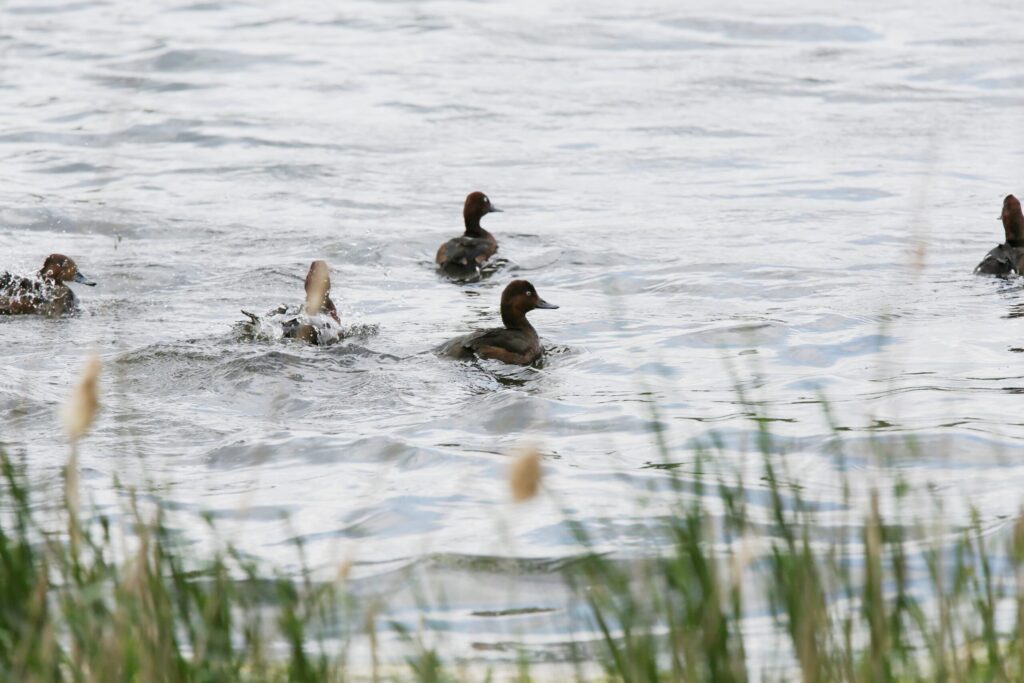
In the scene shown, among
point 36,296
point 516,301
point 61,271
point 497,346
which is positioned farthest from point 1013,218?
point 36,296

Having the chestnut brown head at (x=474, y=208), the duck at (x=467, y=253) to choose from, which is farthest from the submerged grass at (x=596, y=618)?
the chestnut brown head at (x=474, y=208)

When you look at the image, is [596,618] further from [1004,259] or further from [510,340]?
[1004,259]

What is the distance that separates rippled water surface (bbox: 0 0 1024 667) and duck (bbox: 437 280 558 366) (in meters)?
0.19

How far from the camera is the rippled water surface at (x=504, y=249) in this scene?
6.86 m

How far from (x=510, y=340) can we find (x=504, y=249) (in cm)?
430

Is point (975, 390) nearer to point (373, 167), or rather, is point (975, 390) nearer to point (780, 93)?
point (373, 167)

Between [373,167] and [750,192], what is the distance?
4450 millimetres

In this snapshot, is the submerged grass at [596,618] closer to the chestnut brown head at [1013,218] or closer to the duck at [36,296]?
the duck at [36,296]

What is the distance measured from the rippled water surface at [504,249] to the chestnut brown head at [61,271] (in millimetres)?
293

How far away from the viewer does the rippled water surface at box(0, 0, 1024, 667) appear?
22.5ft

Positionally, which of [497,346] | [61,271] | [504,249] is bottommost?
[504,249]

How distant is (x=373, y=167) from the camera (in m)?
17.5

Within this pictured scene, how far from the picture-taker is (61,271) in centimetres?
1177

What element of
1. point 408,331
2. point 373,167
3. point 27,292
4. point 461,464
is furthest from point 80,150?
point 461,464
